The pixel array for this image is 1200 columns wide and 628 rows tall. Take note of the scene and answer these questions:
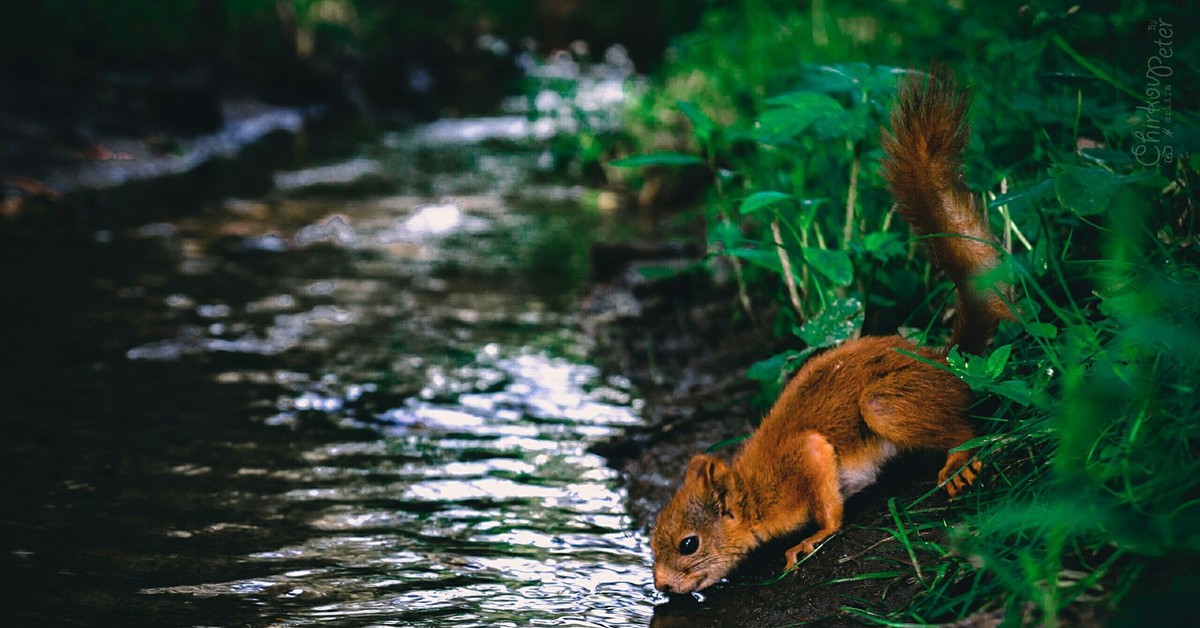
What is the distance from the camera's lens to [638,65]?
23.7 metres

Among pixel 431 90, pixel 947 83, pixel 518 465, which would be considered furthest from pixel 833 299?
pixel 431 90

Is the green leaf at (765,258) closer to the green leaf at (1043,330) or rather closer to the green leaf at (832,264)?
the green leaf at (832,264)

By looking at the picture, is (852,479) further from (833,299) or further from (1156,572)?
(1156,572)

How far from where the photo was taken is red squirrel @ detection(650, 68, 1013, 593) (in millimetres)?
2580

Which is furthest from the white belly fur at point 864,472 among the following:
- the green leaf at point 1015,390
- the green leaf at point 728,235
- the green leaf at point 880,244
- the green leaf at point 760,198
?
the green leaf at point 728,235

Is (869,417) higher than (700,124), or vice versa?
(700,124)

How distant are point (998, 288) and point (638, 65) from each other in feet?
71.4

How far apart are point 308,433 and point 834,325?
211cm

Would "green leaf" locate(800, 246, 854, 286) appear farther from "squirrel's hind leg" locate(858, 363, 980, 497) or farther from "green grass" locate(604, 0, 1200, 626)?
"squirrel's hind leg" locate(858, 363, 980, 497)

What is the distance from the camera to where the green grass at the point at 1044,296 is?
6.07ft

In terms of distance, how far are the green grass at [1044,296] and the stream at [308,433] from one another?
2.91 feet

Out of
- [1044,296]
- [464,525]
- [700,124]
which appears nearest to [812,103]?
[700,124]

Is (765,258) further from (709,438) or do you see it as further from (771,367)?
(709,438)

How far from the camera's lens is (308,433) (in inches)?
155
